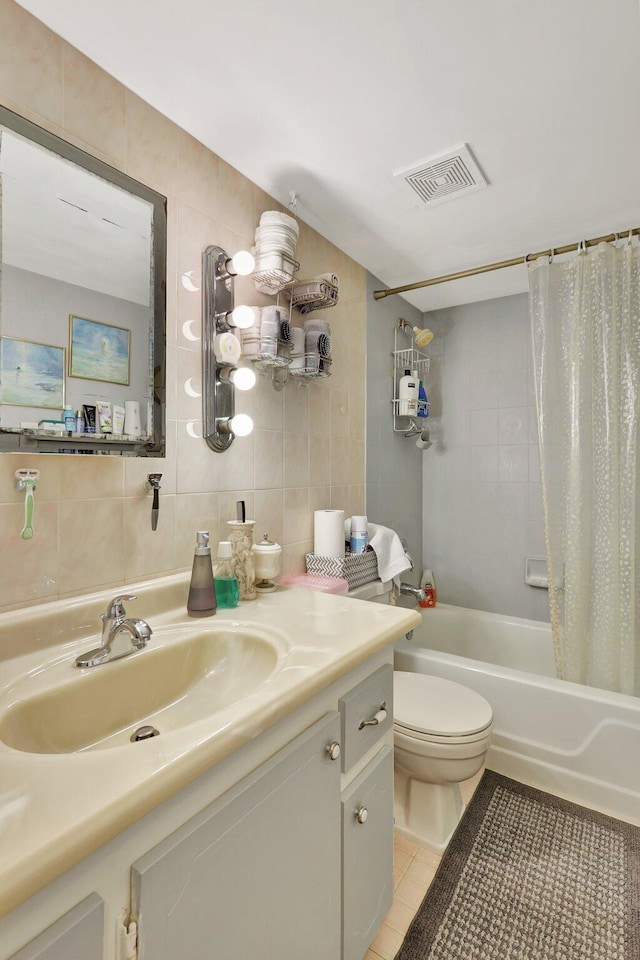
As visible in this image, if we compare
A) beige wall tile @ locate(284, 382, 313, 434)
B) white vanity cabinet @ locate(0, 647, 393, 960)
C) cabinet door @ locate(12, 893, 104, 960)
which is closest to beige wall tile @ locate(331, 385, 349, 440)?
beige wall tile @ locate(284, 382, 313, 434)

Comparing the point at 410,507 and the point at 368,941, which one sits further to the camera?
the point at 410,507

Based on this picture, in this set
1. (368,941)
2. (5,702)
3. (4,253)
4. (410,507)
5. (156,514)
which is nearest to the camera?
(5,702)

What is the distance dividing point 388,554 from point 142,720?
1168mm

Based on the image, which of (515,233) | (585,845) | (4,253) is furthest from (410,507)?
(4,253)

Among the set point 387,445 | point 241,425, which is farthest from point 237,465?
point 387,445

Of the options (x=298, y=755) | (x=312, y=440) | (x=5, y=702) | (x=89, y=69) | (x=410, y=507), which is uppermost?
(x=89, y=69)

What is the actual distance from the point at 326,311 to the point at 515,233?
825 mm

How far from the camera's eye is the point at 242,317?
1.34m

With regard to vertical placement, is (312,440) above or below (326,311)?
below

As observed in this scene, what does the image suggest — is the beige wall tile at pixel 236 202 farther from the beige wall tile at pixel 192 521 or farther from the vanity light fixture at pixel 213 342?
the beige wall tile at pixel 192 521

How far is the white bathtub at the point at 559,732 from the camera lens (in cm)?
154

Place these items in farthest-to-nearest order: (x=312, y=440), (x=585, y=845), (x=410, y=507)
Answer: (x=410, y=507) < (x=312, y=440) < (x=585, y=845)

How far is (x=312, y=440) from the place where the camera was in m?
1.81

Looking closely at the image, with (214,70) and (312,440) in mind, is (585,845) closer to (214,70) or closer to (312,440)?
(312,440)
